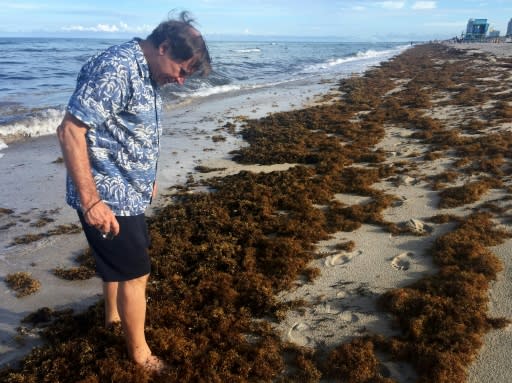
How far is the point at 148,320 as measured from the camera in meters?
3.23

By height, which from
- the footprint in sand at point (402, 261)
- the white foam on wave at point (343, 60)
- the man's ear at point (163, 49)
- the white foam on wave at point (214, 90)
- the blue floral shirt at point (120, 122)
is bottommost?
the footprint in sand at point (402, 261)

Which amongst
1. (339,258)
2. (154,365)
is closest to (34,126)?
(339,258)

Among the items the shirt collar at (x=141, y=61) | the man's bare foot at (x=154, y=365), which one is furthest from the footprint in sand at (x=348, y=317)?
the shirt collar at (x=141, y=61)

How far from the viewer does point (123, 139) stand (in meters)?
2.22

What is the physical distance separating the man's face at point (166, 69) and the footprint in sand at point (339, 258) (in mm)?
2534

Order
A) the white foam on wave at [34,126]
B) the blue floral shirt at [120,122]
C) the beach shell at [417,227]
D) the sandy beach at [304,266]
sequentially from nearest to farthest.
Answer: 1. the blue floral shirt at [120,122]
2. the sandy beach at [304,266]
3. the beach shell at [417,227]
4. the white foam on wave at [34,126]

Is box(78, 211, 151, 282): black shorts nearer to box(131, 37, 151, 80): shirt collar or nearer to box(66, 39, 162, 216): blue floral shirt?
box(66, 39, 162, 216): blue floral shirt

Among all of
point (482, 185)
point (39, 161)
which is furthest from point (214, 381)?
point (39, 161)

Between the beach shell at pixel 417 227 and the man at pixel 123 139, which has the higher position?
the man at pixel 123 139

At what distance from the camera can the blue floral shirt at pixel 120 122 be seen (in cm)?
199

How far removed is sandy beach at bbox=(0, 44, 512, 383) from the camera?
2799mm

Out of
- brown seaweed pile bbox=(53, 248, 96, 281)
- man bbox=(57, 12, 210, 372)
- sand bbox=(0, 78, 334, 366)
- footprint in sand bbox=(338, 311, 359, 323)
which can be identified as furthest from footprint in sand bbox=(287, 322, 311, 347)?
brown seaweed pile bbox=(53, 248, 96, 281)

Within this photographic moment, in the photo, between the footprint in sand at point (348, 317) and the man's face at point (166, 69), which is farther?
the footprint in sand at point (348, 317)

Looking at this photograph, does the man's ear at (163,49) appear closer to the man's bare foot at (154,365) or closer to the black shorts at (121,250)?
Answer: the black shorts at (121,250)
